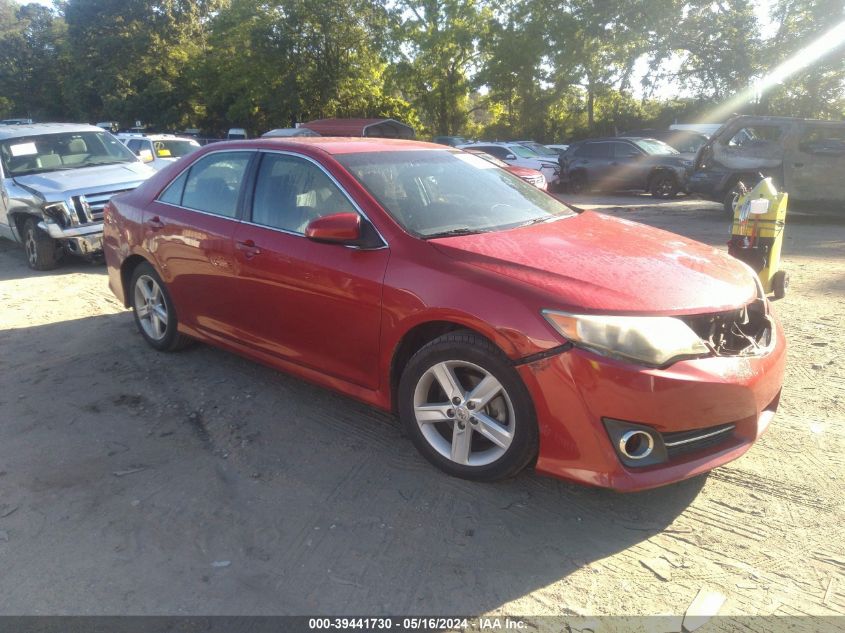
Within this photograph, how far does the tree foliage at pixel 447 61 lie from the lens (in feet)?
84.5

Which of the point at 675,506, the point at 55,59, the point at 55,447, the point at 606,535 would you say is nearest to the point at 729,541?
the point at 675,506

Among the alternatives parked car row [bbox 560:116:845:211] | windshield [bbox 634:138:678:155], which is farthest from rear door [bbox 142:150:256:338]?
windshield [bbox 634:138:678:155]

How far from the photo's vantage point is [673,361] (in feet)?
8.66

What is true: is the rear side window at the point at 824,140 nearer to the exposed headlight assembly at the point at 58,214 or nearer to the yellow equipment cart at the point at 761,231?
the yellow equipment cart at the point at 761,231

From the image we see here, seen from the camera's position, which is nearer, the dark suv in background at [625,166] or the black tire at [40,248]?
the black tire at [40,248]

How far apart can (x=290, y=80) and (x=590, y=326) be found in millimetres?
29498

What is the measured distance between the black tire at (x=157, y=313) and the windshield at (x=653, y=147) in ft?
46.1

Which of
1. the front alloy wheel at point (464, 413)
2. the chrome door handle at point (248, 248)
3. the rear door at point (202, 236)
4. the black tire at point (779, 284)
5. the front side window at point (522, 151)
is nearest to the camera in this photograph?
the front alloy wheel at point (464, 413)

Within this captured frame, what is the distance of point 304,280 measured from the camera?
3590 millimetres

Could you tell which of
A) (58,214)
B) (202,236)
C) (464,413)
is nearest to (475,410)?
(464,413)

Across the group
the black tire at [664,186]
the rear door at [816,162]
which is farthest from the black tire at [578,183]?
the rear door at [816,162]

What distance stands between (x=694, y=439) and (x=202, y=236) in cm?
321

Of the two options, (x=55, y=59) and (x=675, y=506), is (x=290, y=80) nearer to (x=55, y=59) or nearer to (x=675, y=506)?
(x=675, y=506)

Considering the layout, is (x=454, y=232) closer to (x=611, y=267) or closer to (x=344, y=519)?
(x=611, y=267)
